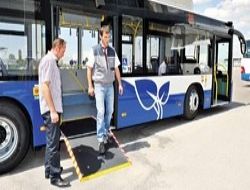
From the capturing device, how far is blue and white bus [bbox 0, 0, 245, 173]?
15.7 ft

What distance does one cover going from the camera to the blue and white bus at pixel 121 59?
4.77 meters

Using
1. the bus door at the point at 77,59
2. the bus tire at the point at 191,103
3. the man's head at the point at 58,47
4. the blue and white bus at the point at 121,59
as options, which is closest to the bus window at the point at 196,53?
the blue and white bus at the point at 121,59

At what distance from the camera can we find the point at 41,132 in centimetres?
505

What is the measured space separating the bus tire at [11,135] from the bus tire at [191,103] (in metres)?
4.85

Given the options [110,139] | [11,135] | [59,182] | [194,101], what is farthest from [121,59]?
[194,101]

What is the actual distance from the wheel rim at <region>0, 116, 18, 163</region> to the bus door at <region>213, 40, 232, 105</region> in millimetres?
6964

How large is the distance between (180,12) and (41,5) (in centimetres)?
415

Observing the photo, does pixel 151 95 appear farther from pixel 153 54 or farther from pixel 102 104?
pixel 102 104

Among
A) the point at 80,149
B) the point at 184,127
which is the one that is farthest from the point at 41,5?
the point at 184,127

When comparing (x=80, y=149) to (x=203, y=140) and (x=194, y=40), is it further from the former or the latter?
(x=194, y=40)

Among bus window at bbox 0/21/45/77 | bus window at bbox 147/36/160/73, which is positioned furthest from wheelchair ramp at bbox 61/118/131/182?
bus window at bbox 147/36/160/73

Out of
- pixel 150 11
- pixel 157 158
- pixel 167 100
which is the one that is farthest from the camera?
pixel 167 100

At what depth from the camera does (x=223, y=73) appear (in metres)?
10.6

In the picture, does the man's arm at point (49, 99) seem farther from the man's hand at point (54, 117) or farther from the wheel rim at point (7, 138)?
the wheel rim at point (7, 138)
